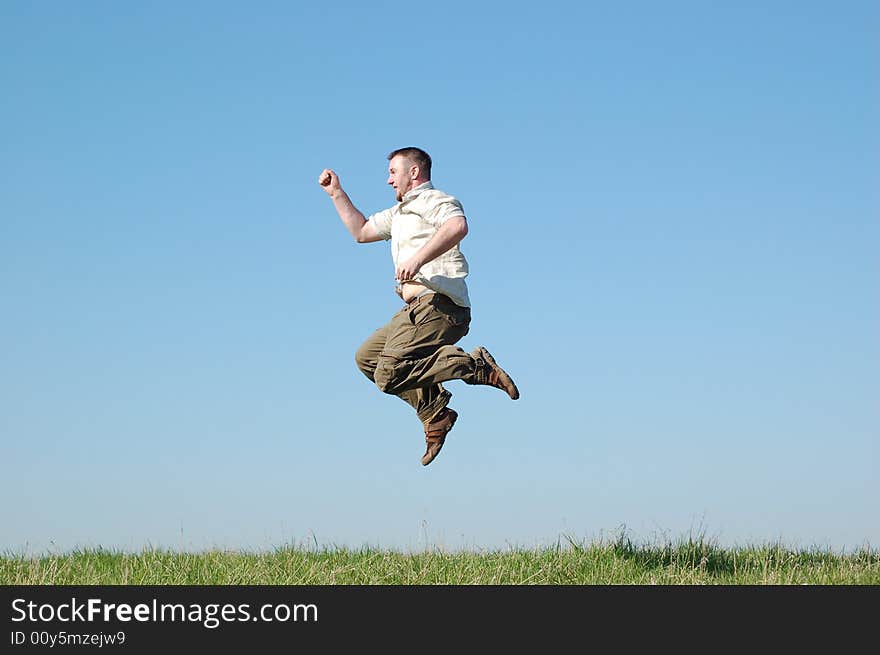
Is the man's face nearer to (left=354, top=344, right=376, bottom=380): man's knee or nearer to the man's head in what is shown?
the man's head

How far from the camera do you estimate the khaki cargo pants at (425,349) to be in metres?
8.44

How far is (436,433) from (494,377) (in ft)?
2.33

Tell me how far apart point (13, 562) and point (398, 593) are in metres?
4.78

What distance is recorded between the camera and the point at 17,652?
277 inches

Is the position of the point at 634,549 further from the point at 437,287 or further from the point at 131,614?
the point at 131,614

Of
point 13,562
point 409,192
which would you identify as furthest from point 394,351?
point 13,562

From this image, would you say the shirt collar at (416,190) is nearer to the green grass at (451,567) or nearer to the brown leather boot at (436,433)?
the brown leather boot at (436,433)

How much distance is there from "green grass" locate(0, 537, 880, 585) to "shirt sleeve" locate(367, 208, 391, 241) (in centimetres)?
291

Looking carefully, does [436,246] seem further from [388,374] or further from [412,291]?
[388,374]

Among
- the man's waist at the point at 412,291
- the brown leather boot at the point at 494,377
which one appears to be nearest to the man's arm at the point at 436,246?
the man's waist at the point at 412,291

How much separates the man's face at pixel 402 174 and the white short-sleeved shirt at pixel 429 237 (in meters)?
0.06

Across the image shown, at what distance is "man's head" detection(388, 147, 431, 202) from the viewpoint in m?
8.55

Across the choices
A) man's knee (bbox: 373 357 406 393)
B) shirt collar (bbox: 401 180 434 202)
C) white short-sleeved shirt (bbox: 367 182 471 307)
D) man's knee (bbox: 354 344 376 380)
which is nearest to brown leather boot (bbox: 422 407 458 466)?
man's knee (bbox: 373 357 406 393)

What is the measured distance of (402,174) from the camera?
8547 millimetres
